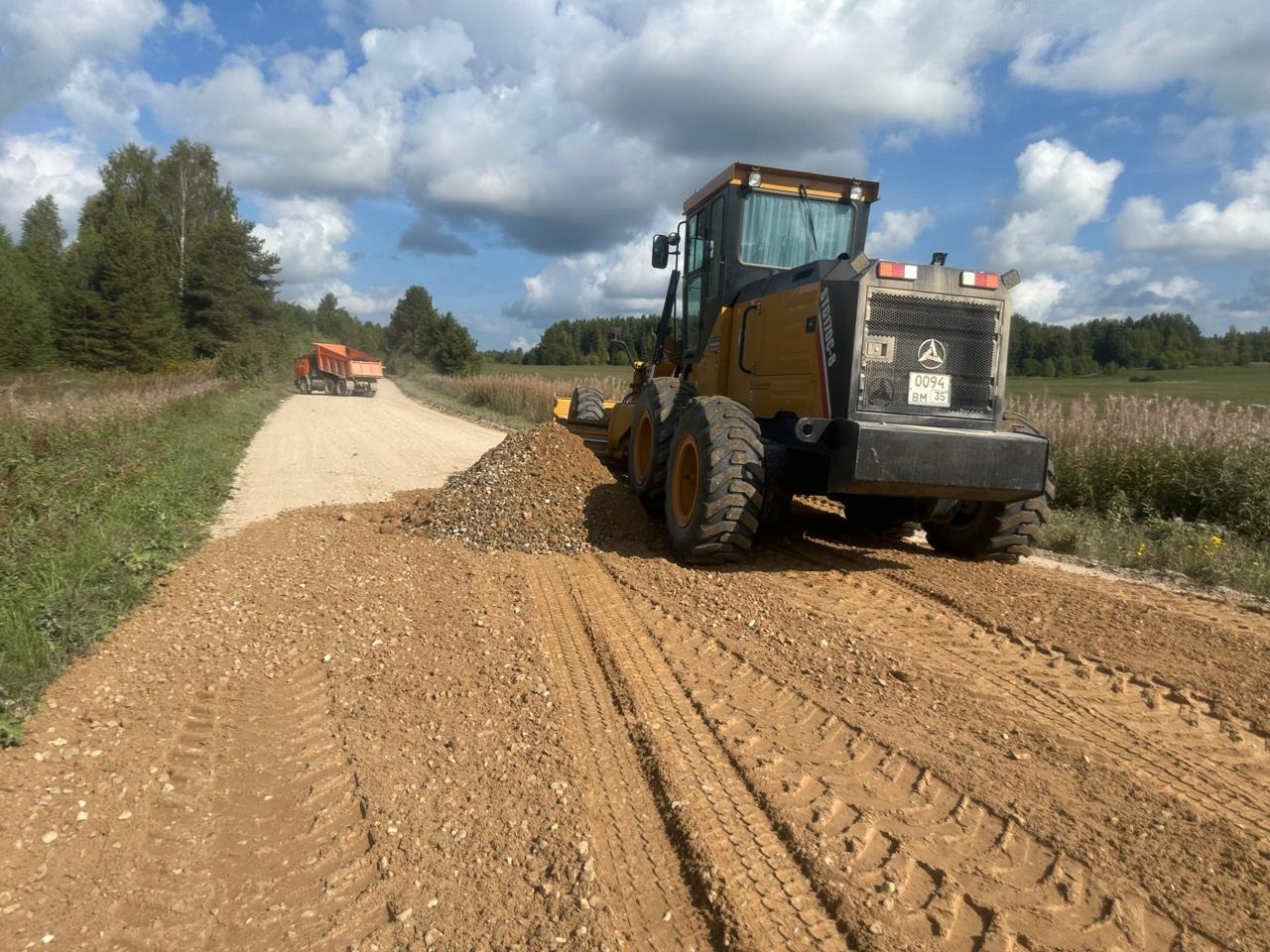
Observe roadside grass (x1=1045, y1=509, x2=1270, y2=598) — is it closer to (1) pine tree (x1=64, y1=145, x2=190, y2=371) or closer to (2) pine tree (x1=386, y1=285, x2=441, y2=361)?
(1) pine tree (x1=64, y1=145, x2=190, y2=371)

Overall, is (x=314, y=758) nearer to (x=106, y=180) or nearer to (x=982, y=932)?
(x=982, y=932)

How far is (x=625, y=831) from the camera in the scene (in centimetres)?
299

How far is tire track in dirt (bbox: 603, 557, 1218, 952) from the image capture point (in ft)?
8.16

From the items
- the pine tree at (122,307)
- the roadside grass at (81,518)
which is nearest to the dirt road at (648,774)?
the roadside grass at (81,518)

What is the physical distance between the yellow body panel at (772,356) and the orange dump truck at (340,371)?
37.4m

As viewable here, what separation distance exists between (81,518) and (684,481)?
5.13 meters

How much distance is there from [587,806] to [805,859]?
0.81 metres

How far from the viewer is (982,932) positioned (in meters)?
2.48

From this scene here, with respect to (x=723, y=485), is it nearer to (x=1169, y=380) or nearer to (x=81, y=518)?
(x=81, y=518)

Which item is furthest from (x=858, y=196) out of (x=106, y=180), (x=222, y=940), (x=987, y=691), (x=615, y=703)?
(x=106, y=180)

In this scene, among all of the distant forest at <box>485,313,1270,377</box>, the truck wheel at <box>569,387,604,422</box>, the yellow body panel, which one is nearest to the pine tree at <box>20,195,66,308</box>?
the distant forest at <box>485,313,1270,377</box>

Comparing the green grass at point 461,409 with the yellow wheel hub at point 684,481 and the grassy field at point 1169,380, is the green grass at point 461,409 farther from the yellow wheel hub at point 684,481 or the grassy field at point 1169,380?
the yellow wheel hub at point 684,481

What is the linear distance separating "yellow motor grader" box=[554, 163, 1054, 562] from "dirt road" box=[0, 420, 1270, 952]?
0.86 metres

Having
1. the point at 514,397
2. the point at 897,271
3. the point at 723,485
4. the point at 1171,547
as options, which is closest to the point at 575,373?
the point at 514,397
